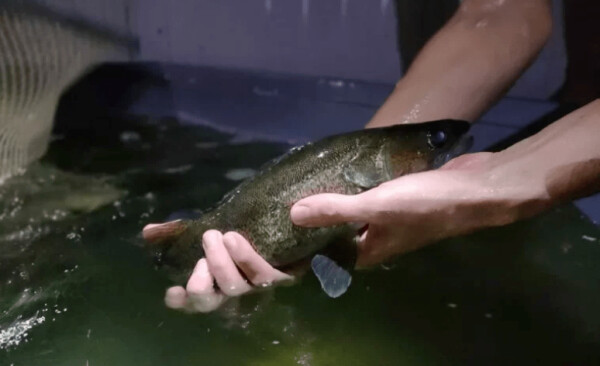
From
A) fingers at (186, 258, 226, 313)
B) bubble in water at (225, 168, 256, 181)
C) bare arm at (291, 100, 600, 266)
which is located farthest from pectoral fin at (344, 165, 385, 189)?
bubble in water at (225, 168, 256, 181)

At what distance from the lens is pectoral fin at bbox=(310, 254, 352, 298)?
121 centimetres

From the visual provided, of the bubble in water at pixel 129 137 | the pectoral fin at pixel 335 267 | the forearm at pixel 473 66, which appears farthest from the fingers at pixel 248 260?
the bubble in water at pixel 129 137

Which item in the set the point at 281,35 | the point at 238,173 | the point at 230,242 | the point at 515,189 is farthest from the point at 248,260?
the point at 281,35

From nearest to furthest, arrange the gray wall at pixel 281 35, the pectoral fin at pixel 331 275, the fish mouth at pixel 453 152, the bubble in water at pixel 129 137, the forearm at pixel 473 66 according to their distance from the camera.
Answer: the pectoral fin at pixel 331 275 → the fish mouth at pixel 453 152 → the forearm at pixel 473 66 → the gray wall at pixel 281 35 → the bubble in water at pixel 129 137

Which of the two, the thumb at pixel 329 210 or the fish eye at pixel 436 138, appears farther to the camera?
the fish eye at pixel 436 138

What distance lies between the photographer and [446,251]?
1.63 metres

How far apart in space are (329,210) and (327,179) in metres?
0.19

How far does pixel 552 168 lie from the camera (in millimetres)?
1105

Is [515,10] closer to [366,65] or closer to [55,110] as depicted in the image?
[366,65]

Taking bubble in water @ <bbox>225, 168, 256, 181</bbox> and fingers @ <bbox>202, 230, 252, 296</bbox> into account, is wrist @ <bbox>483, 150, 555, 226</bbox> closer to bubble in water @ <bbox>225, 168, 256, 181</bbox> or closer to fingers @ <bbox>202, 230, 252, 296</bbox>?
fingers @ <bbox>202, 230, 252, 296</bbox>

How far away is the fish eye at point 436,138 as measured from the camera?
129 cm

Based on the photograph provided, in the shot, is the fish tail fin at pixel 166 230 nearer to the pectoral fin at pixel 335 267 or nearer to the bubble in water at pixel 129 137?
the pectoral fin at pixel 335 267

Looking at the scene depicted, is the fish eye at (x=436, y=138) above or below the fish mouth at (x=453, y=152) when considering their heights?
above

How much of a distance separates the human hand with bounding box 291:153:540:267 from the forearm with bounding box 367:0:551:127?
51 cm
